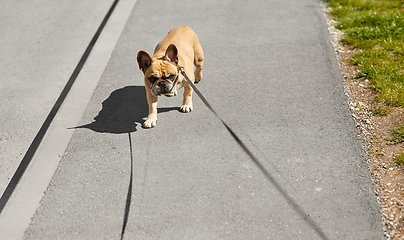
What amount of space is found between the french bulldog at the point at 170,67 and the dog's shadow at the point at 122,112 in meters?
0.27

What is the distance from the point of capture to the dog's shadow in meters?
5.14

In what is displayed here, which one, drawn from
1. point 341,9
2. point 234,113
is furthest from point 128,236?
point 341,9

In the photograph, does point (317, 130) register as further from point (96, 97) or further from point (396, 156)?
point (96, 97)

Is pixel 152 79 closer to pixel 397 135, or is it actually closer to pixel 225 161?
pixel 225 161

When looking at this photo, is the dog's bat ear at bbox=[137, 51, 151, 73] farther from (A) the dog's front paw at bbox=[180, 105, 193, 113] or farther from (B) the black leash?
(A) the dog's front paw at bbox=[180, 105, 193, 113]

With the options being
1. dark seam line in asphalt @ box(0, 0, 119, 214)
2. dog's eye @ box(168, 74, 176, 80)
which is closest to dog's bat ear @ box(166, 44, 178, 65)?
dog's eye @ box(168, 74, 176, 80)

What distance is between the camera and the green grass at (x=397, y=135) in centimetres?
462

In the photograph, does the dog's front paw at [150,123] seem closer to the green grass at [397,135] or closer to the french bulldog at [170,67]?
the french bulldog at [170,67]

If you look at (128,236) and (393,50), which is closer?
(128,236)

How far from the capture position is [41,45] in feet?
24.1

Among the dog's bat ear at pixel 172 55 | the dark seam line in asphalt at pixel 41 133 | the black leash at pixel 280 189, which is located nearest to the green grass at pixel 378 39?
the black leash at pixel 280 189

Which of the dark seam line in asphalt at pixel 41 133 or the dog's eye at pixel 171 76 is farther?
the dog's eye at pixel 171 76

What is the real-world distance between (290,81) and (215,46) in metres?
1.74

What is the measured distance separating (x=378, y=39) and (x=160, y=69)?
4395 millimetres
